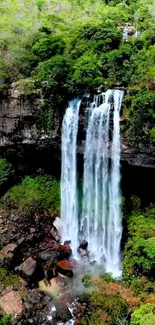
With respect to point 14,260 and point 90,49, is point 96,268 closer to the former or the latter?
point 14,260

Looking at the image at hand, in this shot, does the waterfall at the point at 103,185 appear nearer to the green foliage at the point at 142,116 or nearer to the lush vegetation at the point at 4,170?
the green foliage at the point at 142,116

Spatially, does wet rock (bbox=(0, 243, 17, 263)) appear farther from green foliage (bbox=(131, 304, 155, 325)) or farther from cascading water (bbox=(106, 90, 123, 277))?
green foliage (bbox=(131, 304, 155, 325))

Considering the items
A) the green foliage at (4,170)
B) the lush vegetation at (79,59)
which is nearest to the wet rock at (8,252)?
the green foliage at (4,170)

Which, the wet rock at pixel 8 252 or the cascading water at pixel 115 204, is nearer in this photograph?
the wet rock at pixel 8 252

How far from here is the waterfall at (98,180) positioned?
676 inches

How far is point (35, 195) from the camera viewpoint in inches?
779

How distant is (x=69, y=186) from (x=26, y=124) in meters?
3.43

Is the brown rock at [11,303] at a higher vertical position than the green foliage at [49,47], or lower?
lower

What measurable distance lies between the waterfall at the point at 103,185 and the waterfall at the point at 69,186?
53 cm

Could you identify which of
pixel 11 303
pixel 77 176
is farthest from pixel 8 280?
pixel 77 176

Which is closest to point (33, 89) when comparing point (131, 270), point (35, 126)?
point (35, 126)

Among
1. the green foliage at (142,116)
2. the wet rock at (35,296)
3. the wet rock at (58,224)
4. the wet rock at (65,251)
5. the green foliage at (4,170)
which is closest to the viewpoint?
the wet rock at (35,296)

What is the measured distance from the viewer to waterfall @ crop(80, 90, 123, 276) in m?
17.1

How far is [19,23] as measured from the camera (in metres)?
22.8
